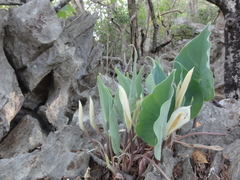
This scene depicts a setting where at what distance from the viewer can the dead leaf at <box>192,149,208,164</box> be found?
0.63 metres

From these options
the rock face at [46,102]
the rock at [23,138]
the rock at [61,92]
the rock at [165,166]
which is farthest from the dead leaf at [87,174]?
the rock at [61,92]

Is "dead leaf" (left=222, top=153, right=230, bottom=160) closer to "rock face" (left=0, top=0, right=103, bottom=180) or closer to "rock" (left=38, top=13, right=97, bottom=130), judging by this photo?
"rock face" (left=0, top=0, right=103, bottom=180)

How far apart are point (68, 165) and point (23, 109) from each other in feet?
3.79

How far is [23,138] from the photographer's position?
1.47 meters

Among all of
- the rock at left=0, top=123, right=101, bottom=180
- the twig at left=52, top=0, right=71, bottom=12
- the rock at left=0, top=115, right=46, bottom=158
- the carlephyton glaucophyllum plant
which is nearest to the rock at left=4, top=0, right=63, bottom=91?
the rock at left=0, top=115, right=46, bottom=158

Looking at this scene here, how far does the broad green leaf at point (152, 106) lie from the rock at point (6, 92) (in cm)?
109

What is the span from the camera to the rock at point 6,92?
4.39 ft

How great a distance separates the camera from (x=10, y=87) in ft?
4.50

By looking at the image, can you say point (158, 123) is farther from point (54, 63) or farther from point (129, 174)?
point (54, 63)

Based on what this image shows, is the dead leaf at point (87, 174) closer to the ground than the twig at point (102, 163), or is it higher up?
higher up

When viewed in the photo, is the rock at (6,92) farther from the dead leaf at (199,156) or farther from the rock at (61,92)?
the dead leaf at (199,156)

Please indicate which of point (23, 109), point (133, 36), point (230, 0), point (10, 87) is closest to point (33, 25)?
point (10, 87)

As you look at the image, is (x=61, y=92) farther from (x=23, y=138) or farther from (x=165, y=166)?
(x=165, y=166)

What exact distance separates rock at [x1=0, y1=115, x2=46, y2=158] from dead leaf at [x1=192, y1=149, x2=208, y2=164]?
42.8 inches
